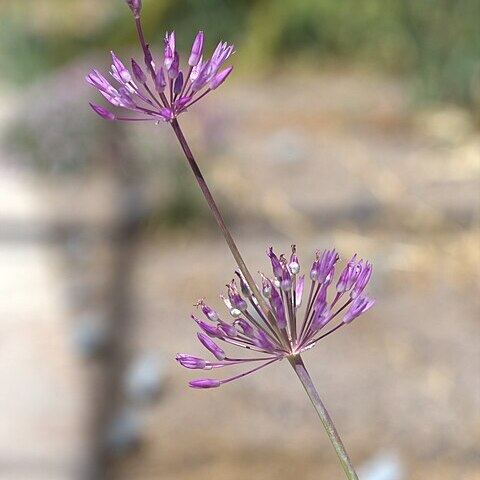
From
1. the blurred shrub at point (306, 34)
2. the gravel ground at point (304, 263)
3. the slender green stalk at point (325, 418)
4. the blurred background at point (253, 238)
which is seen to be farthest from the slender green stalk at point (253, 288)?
the blurred shrub at point (306, 34)

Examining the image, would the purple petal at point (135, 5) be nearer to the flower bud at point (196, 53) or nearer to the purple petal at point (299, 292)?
the flower bud at point (196, 53)

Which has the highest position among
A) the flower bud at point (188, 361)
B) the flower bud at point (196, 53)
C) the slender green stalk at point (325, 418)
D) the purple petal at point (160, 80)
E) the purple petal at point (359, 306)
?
the flower bud at point (196, 53)

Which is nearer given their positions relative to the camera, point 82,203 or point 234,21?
point 82,203

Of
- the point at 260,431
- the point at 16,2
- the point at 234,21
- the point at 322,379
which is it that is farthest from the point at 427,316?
the point at 16,2

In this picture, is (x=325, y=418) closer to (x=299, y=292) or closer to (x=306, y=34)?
(x=299, y=292)

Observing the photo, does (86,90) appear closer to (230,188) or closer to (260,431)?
(230,188)

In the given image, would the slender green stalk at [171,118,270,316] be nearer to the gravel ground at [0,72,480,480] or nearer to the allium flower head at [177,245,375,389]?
the allium flower head at [177,245,375,389]
